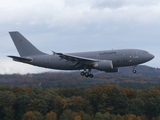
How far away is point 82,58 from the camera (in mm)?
60531

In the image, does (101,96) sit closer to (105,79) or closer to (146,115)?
(146,115)

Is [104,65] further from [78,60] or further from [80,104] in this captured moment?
[80,104]

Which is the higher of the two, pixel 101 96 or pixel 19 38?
pixel 19 38

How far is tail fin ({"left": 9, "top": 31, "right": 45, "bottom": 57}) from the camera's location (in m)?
66.7

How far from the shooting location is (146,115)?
105 m

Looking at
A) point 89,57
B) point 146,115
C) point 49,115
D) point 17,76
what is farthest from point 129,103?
point 89,57

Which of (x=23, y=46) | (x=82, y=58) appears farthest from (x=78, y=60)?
(x=23, y=46)

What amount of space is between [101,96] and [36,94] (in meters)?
18.6

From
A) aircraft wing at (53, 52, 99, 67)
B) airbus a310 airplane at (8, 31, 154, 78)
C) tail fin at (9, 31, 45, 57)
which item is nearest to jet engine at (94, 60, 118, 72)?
airbus a310 airplane at (8, 31, 154, 78)

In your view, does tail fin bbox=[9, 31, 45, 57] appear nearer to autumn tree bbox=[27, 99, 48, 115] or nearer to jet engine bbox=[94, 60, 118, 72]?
jet engine bbox=[94, 60, 118, 72]

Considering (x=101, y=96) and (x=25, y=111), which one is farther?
(x=101, y=96)

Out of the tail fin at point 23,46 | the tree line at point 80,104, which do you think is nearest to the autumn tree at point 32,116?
the tree line at point 80,104

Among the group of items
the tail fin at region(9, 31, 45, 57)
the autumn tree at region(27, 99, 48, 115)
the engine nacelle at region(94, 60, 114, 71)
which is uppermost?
the tail fin at region(9, 31, 45, 57)

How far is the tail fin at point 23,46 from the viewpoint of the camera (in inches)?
2625
